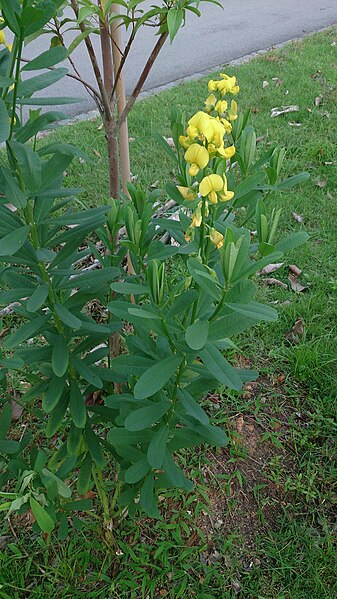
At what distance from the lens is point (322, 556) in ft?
5.90

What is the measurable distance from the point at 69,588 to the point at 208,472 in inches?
24.5

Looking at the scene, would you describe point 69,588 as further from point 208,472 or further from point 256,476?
point 256,476

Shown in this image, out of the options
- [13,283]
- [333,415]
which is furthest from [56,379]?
[333,415]

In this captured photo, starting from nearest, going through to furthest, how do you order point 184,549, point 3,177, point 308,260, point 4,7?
point 4,7 → point 3,177 → point 184,549 → point 308,260

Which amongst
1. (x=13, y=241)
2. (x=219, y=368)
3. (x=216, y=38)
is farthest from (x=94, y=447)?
(x=216, y=38)

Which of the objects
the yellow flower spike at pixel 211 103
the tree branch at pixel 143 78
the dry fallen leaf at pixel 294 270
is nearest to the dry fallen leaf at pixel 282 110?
the dry fallen leaf at pixel 294 270

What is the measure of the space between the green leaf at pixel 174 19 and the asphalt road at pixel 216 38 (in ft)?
12.7

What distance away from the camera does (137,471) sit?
1419 mm

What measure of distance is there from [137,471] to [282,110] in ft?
12.5

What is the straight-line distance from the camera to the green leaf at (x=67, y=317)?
1271 mm

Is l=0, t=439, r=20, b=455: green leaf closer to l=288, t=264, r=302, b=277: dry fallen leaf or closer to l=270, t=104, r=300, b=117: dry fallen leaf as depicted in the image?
l=288, t=264, r=302, b=277: dry fallen leaf

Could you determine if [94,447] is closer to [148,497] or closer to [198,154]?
[148,497]

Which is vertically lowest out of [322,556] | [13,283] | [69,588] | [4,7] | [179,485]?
[322,556]

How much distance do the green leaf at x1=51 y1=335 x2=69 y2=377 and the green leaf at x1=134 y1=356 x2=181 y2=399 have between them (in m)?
0.23
